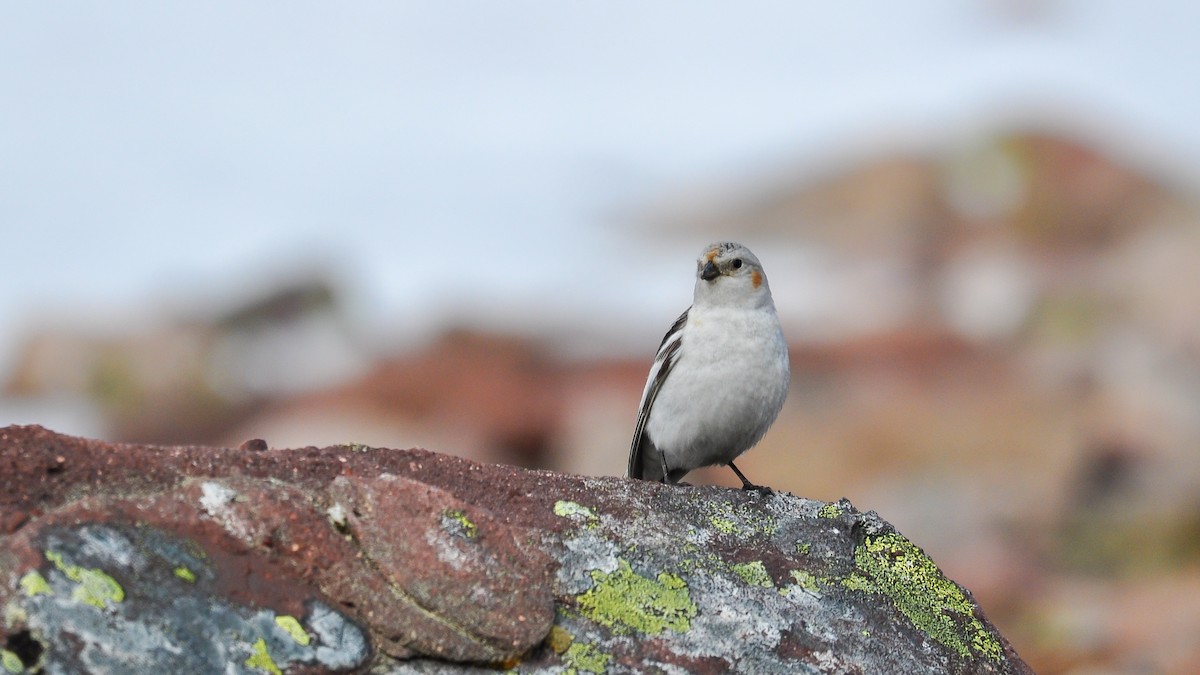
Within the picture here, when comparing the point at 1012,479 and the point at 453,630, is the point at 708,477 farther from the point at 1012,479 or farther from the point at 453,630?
the point at 453,630

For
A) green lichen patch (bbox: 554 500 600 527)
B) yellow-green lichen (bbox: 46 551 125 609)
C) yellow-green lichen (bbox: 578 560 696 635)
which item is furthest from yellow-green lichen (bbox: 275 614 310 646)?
green lichen patch (bbox: 554 500 600 527)

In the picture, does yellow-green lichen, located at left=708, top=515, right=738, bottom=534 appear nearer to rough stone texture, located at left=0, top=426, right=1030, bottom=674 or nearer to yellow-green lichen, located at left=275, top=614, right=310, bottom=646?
rough stone texture, located at left=0, top=426, right=1030, bottom=674

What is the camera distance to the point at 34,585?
385cm

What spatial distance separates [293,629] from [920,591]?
2.62 metres

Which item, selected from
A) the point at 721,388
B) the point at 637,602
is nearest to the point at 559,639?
the point at 637,602

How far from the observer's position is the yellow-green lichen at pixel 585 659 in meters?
4.54

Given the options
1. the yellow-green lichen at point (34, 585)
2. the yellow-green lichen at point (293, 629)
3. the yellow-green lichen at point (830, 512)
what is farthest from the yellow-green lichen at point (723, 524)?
the yellow-green lichen at point (34, 585)

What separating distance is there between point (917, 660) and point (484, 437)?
12.1 metres

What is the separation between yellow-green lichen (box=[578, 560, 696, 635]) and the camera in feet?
15.8

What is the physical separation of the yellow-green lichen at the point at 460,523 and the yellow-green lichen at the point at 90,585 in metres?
1.12

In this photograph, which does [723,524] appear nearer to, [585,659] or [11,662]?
[585,659]

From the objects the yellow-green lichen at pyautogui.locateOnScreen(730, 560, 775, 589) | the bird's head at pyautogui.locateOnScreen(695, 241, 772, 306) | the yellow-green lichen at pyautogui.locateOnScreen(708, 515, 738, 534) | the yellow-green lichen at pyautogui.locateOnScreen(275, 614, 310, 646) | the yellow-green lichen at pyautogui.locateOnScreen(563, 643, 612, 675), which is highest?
the bird's head at pyautogui.locateOnScreen(695, 241, 772, 306)

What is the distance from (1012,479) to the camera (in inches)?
645

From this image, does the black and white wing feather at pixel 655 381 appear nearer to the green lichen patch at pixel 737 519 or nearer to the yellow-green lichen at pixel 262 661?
the green lichen patch at pixel 737 519
